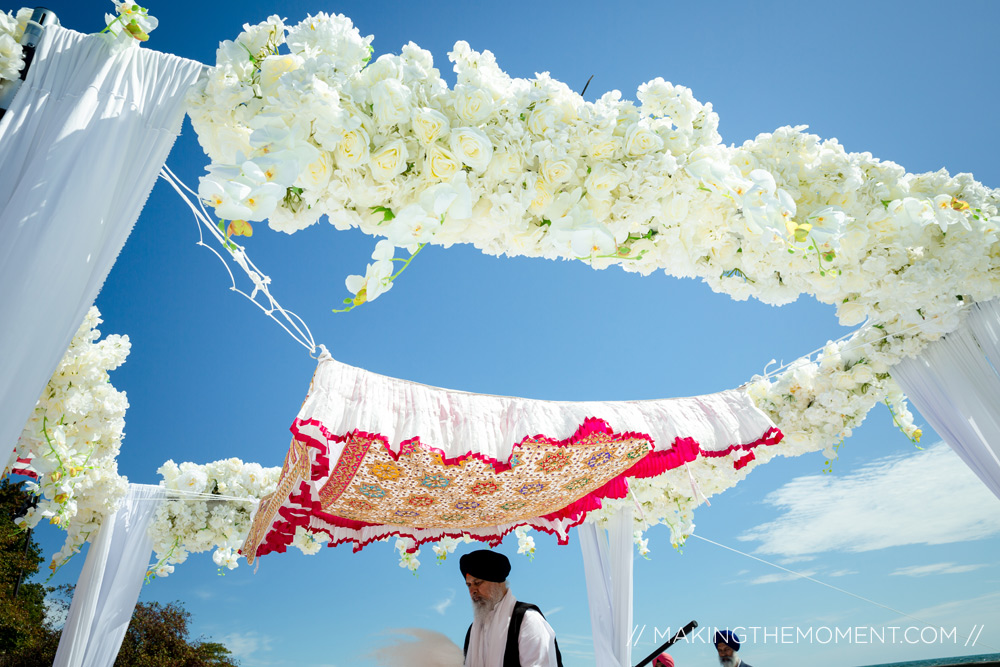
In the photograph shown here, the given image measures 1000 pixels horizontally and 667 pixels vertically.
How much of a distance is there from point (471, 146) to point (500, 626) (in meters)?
2.88

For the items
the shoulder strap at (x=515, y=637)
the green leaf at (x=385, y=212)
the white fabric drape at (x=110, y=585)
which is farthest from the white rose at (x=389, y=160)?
the white fabric drape at (x=110, y=585)

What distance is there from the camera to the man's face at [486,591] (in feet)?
11.3

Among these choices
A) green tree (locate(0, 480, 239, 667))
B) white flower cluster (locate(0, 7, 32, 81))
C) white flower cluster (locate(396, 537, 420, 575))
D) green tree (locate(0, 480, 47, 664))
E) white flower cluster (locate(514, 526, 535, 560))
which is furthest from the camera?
green tree (locate(0, 480, 239, 667))

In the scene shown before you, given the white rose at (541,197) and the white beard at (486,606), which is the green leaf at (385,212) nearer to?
the white rose at (541,197)

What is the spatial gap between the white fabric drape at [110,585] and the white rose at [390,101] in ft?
15.1

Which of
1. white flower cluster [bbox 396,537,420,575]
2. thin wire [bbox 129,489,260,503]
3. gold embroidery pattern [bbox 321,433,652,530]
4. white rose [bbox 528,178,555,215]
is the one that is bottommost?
white flower cluster [bbox 396,537,420,575]

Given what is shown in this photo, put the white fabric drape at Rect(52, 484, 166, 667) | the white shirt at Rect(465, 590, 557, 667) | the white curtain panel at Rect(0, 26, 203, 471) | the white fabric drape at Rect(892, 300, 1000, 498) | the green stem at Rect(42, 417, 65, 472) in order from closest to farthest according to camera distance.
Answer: the white curtain panel at Rect(0, 26, 203, 471)
the white fabric drape at Rect(892, 300, 1000, 498)
the green stem at Rect(42, 417, 65, 472)
the white shirt at Rect(465, 590, 557, 667)
the white fabric drape at Rect(52, 484, 166, 667)

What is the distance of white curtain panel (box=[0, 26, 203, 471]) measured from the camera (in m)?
1.16

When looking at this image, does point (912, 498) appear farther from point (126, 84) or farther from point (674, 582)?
point (126, 84)

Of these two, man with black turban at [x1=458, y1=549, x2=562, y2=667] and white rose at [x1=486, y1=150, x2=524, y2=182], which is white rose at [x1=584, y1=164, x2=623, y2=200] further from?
man with black turban at [x1=458, y1=549, x2=562, y2=667]

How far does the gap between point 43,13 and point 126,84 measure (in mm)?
313

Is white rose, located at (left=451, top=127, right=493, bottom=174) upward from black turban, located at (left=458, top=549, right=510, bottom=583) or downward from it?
upward

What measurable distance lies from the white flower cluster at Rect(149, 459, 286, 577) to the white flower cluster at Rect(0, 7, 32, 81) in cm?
418

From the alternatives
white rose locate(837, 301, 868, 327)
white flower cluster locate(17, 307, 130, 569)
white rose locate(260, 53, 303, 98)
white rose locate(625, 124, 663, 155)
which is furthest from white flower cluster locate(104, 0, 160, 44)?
white rose locate(837, 301, 868, 327)
